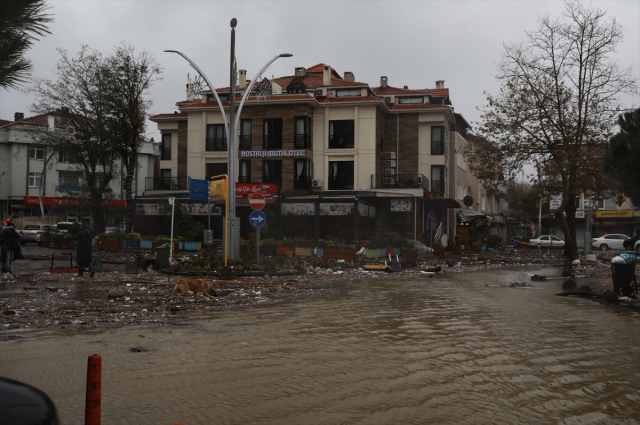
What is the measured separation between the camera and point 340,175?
146 ft

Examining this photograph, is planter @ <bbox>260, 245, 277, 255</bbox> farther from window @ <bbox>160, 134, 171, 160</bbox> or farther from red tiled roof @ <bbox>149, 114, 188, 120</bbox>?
red tiled roof @ <bbox>149, 114, 188, 120</bbox>

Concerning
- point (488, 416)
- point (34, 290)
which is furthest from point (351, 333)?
point (34, 290)

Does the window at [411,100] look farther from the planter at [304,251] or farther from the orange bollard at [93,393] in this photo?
the orange bollard at [93,393]

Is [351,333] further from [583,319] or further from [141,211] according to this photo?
[141,211]

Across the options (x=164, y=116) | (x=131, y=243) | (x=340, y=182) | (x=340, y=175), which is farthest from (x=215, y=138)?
(x=131, y=243)

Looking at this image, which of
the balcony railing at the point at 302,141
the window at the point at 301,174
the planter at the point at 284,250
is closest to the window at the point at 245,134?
the balcony railing at the point at 302,141

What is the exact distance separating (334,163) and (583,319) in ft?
111

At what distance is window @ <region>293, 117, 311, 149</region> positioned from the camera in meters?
44.2

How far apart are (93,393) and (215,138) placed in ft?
143

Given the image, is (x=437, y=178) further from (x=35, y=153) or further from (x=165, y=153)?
(x=35, y=153)

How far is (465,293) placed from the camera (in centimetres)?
1686

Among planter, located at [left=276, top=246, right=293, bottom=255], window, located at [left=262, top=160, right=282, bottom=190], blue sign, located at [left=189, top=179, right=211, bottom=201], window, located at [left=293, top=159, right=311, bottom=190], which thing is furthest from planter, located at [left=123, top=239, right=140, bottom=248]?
blue sign, located at [left=189, top=179, right=211, bottom=201]

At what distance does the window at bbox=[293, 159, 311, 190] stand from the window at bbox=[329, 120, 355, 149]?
2.29 meters

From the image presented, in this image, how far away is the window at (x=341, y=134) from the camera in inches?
1754
